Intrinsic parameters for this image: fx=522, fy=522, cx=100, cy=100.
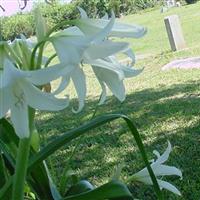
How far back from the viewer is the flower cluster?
2.21 ft

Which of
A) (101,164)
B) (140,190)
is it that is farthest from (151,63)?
(140,190)

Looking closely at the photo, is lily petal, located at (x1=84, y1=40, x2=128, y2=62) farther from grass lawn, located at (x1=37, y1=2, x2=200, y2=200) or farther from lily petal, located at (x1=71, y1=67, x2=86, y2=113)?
grass lawn, located at (x1=37, y1=2, x2=200, y2=200)

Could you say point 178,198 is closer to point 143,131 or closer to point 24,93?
point 143,131

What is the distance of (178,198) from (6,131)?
2.14 metres

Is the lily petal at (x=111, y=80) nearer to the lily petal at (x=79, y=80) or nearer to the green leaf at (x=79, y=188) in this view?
the lily petal at (x=79, y=80)

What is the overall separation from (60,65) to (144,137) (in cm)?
369

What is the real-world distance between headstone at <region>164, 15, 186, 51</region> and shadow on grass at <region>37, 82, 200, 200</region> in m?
3.71

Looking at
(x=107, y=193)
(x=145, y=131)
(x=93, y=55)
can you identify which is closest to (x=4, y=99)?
(x=93, y=55)

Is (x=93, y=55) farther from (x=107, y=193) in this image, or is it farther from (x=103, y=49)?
(x=107, y=193)

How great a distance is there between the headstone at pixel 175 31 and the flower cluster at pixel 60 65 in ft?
30.4

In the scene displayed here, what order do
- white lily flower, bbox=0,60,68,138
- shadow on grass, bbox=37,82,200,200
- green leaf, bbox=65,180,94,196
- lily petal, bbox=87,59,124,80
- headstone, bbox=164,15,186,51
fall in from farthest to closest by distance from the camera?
headstone, bbox=164,15,186,51 < shadow on grass, bbox=37,82,200,200 < green leaf, bbox=65,180,94,196 < lily petal, bbox=87,59,124,80 < white lily flower, bbox=0,60,68,138

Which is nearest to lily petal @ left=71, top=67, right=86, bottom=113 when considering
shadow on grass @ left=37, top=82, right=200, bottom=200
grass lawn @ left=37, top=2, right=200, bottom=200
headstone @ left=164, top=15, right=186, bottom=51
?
grass lawn @ left=37, top=2, right=200, bottom=200

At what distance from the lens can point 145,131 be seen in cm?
451

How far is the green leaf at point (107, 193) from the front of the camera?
87 centimetres
